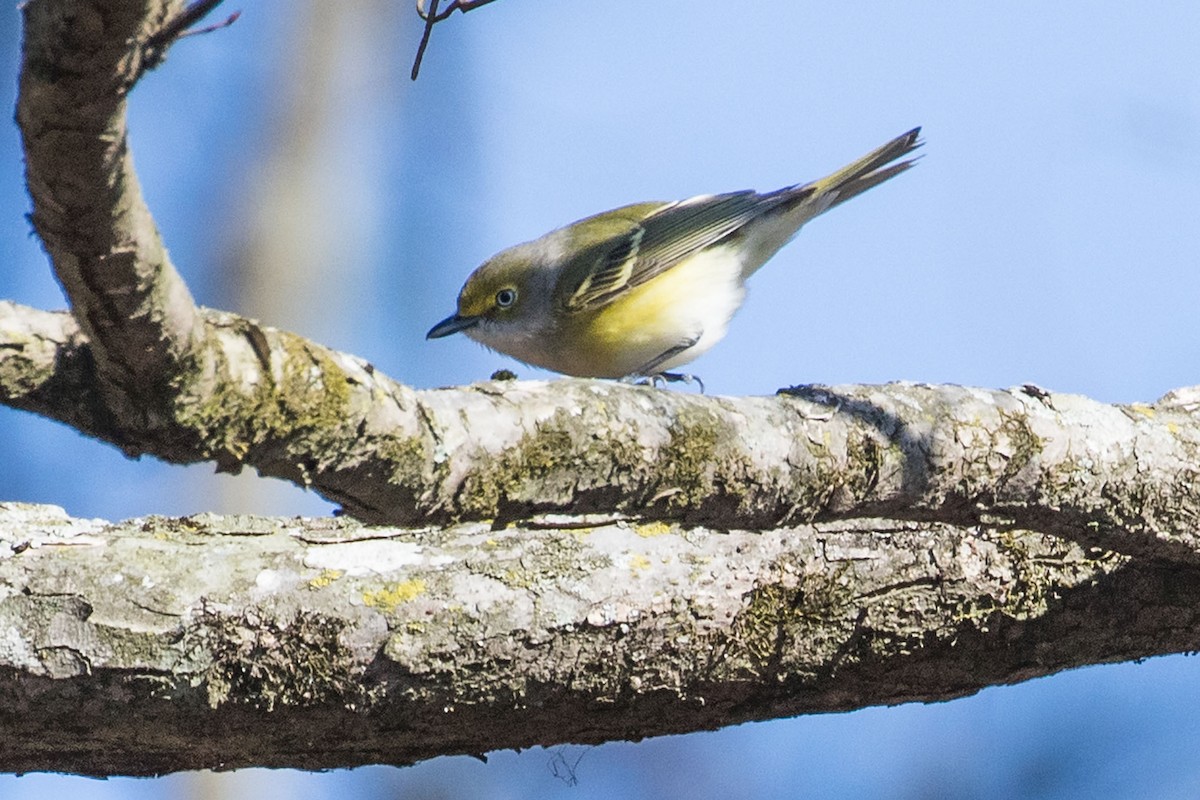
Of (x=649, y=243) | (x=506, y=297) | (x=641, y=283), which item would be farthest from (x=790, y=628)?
(x=649, y=243)

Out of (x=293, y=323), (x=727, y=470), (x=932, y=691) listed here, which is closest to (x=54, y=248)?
(x=727, y=470)

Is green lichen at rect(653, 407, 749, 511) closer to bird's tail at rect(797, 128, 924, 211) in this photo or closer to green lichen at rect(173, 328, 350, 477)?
green lichen at rect(173, 328, 350, 477)

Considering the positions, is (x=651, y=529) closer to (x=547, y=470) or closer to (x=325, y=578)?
(x=325, y=578)

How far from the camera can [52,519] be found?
2.91 metres

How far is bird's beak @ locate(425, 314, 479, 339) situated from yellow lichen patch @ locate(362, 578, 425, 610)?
132 inches

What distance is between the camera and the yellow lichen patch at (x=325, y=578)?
9.09 ft

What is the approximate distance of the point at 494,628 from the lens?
9.11 ft

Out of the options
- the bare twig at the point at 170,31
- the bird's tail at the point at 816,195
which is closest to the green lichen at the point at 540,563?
the bare twig at the point at 170,31

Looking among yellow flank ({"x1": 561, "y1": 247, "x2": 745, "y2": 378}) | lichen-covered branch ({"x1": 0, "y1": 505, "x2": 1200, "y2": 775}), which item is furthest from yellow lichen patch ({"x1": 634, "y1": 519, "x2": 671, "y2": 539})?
yellow flank ({"x1": 561, "y1": 247, "x2": 745, "y2": 378})

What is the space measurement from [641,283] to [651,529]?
10.1ft

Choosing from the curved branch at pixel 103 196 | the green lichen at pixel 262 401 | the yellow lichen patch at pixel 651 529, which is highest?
the curved branch at pixel 103 196

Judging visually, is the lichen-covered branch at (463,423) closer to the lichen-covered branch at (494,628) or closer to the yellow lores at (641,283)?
the lichen-covered branch at (494,628)

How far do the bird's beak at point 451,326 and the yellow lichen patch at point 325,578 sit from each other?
11.0ft

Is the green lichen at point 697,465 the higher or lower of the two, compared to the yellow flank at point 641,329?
higher
